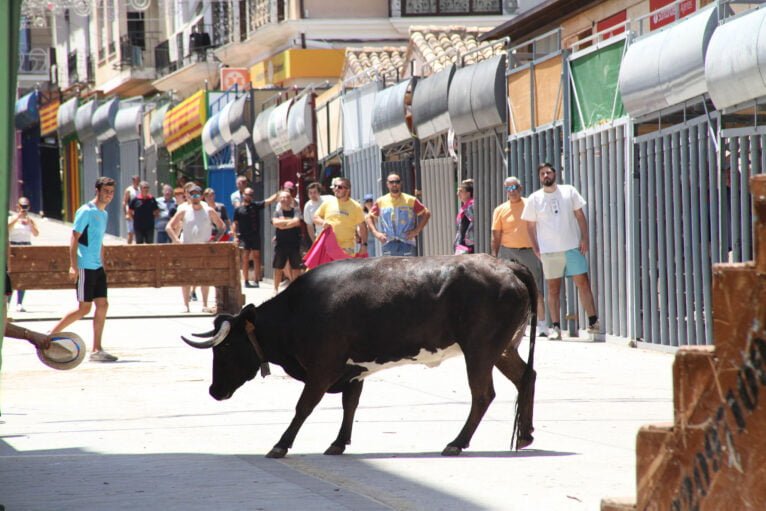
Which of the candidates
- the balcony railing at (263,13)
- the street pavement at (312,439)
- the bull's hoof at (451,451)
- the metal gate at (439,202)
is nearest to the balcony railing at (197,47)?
Result: the balcony railing at (263,13)

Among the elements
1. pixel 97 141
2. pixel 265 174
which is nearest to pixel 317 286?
pixel 265 174

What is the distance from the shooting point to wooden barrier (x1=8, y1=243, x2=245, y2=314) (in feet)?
64.3

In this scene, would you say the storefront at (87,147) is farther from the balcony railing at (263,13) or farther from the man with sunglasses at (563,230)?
the man with sunglasses at (563,230)

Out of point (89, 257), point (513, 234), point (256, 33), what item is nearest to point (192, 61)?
point (256, 33)

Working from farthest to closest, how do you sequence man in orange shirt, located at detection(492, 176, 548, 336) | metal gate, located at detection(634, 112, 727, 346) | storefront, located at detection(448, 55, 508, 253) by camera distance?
storefront, located at detection(448, 55, 508, 253), man in orange shirt, located at detection(492, 176, 548, 336), metal gate, located at detection(634, 112, 727, 346)

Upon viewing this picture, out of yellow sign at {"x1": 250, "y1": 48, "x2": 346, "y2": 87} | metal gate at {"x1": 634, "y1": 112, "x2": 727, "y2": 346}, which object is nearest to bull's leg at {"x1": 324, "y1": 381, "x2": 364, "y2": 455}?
metal gate at {"x1": 634, "y1": 112, "x2": 727, "y2": 346}

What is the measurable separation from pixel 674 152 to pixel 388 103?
9.38 meters

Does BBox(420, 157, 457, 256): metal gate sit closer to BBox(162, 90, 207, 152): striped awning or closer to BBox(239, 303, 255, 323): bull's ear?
BBox(239, 303, 255, 323): bull's ear

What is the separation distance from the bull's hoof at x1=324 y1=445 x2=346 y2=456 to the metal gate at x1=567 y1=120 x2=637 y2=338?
7281 millimetres

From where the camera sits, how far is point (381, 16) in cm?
4578

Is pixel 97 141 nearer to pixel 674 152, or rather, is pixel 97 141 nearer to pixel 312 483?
pixel 674 152

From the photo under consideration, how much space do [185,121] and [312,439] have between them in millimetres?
29967

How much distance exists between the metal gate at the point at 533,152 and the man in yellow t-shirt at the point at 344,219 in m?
2.06

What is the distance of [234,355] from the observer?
8.98m
